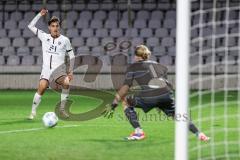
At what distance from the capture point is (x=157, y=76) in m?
8.63

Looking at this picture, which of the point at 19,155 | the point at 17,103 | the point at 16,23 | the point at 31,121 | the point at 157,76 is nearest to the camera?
the point at 19,155

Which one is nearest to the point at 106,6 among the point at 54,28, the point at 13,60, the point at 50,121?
the point at 13,60

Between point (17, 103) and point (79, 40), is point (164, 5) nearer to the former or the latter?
point (79, 40)

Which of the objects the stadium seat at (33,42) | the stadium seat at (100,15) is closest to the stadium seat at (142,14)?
the stadium seat at (100,15)

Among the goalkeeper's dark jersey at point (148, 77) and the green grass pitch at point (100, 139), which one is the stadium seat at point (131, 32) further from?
the goalkeeper's dark jersey at point (148, 77)

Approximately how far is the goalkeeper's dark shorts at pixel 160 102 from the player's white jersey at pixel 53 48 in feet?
11.6

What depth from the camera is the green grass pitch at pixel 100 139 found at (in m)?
7.36

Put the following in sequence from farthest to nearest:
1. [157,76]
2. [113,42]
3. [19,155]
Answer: [113,42] → [157,76] → [19,155]

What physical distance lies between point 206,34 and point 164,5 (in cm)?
325

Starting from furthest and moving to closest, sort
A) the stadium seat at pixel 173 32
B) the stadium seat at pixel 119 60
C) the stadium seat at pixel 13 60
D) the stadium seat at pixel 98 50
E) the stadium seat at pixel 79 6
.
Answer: the stadium seat at pixel 79 6 → the stadium seat at pixel 173 32 → the stadium seat at pixel 13 60 → the stadium seat at pixel 98 50 → the stadium seat at pixel 119 60

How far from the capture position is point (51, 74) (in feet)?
38.7

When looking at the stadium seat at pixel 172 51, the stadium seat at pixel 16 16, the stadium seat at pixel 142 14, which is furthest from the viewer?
the stadium seat at pixel 16 16

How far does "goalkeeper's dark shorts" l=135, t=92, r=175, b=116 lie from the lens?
8484mm

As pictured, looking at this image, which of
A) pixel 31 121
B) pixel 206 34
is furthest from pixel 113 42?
pixel 31 121
